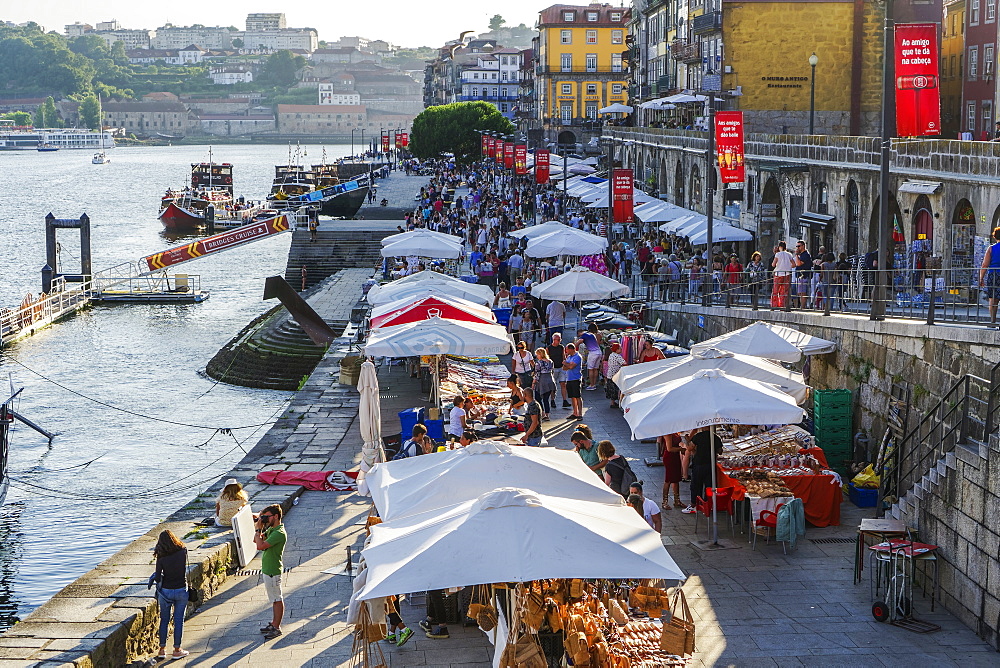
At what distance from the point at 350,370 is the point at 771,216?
60.4ft

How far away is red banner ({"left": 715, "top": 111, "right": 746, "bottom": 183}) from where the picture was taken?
2700 centimetres

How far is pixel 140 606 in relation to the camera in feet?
33.5

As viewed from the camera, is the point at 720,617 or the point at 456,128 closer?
the point at 720,617

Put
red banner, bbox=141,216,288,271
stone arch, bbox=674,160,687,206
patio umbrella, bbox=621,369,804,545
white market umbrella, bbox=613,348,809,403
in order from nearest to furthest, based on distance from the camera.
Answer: patio umbrella, bbox=621,369,804,545 → white market umbrella, bbox=613,348,809,403 → red banner, bbox=141,216,288,271 → stone arch, bbox=674,160,687,206

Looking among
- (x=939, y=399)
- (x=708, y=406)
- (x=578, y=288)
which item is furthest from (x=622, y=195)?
(x=708, y=406)

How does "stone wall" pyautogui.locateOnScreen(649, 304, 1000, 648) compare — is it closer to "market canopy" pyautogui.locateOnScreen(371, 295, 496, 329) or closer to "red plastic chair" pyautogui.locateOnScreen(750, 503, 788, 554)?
"red plastic chair" pyautogui.locateOnScreen(750, 503, 788, 554)

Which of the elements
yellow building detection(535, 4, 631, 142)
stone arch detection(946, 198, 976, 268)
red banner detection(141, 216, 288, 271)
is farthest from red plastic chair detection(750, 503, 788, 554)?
yellow building detection(535, 4, 631, 142)

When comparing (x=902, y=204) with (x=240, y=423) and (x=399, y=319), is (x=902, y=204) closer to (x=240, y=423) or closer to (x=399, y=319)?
(x=399, y=319)

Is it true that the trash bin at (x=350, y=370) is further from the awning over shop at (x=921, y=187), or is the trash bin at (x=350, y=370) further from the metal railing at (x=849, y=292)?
the awning over shop at (x=921, y=187)

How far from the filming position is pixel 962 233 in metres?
23.5

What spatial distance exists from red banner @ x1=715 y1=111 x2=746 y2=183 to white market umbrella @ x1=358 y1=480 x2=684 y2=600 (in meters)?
19.5

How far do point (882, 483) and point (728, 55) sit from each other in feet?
121

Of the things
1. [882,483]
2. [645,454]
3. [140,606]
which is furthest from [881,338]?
[140,606]

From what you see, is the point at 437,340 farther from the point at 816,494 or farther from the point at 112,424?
the point at 112,424
